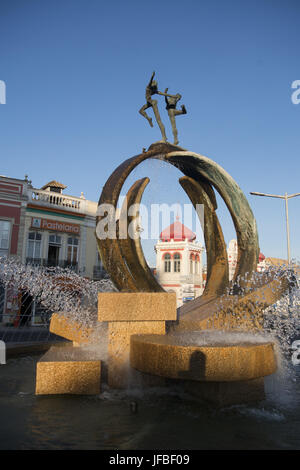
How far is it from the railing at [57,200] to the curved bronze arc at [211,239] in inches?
626

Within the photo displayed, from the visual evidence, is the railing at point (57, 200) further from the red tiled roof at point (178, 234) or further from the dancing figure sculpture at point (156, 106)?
the dancing figure sculpture at point (156, 106)

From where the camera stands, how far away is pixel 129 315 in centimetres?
620

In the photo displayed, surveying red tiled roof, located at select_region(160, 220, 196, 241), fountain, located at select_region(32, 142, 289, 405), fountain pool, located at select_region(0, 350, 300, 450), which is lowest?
fountain pool, located at select_region(0, 350, 300, 450)

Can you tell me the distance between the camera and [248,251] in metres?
8.17

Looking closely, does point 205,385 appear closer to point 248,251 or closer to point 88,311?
point 88,311

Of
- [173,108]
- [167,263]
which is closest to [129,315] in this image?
[173,108]

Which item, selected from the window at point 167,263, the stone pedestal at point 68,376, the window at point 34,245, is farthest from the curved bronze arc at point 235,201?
the window at point 167,263

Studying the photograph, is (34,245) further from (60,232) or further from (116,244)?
(116,244)

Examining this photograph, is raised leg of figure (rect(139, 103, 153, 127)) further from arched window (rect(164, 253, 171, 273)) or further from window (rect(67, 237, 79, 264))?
arched window (rect(164, 253, 171, 273))

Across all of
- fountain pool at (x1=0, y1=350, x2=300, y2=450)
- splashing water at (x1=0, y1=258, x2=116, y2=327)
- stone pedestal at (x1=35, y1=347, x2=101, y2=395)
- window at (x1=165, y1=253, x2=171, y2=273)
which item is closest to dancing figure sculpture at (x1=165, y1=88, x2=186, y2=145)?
splashing water at (x1=0, y1=258, x2=116, y2=327)

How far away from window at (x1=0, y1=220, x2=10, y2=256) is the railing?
7.33 feet

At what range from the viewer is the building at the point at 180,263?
32.6 meters

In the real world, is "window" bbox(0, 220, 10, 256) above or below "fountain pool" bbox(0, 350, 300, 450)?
above

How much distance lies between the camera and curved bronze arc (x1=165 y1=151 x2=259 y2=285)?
322 inches
